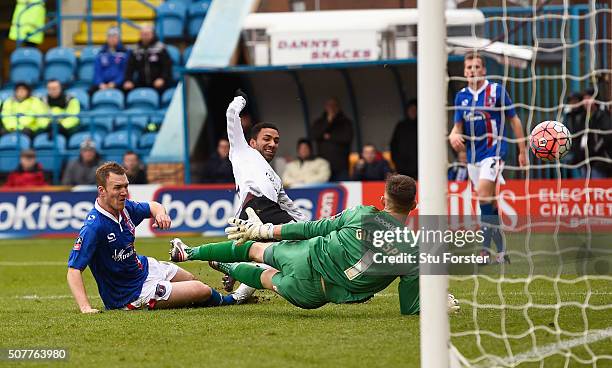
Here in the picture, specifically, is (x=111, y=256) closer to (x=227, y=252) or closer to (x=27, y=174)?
(x=227, y=252)

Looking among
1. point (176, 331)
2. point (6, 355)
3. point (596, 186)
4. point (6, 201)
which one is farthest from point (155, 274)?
point (6, 201)

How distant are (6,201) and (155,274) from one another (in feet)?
32.6

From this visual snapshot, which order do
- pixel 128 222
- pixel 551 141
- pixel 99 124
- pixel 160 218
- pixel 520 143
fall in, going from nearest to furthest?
1. pixel 160 218
2. pixel 128 222
3. pixel 551 141
4. pixel 520 143
5. pixel 99 124

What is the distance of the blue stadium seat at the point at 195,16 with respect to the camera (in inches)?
930

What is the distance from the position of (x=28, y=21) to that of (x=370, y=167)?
10.1 metres

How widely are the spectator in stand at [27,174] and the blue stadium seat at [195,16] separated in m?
5.73

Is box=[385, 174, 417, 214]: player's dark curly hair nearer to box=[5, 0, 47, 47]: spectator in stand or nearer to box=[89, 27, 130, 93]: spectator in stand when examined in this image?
box=[89, 27, 130, 93]: spectator in stand

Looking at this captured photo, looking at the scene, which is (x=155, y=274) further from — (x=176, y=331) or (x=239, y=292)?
(x=176, y=331)

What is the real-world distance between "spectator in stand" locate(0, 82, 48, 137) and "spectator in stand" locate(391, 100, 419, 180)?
6.69 metres

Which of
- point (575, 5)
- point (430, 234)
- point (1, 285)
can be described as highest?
point (575, 5)

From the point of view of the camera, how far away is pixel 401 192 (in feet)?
25.2

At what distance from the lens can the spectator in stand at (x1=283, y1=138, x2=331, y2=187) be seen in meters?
18.3

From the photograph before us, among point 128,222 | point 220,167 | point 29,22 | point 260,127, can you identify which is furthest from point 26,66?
point 128,222

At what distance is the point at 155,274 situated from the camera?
890cm
